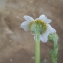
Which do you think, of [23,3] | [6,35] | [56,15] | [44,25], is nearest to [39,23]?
[44,25]

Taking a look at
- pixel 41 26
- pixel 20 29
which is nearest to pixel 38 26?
pixel 41 26

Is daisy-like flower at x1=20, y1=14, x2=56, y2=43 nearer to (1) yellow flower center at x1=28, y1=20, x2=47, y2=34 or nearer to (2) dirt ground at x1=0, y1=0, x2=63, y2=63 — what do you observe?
(1) yellow flower center at x1=28, y1=20, x2=47, y2=34

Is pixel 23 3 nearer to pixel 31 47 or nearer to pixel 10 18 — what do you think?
pixel 10 18

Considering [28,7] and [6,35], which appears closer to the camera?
[6,35]

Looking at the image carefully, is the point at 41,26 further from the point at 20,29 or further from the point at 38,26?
the point at 20,29

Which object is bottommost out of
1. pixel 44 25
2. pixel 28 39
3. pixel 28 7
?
pixel 44 25

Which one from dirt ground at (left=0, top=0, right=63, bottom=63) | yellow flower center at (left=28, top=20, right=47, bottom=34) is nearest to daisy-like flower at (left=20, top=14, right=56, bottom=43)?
yellow flower center at (left=28, top=20, right=47, bottom=34)
